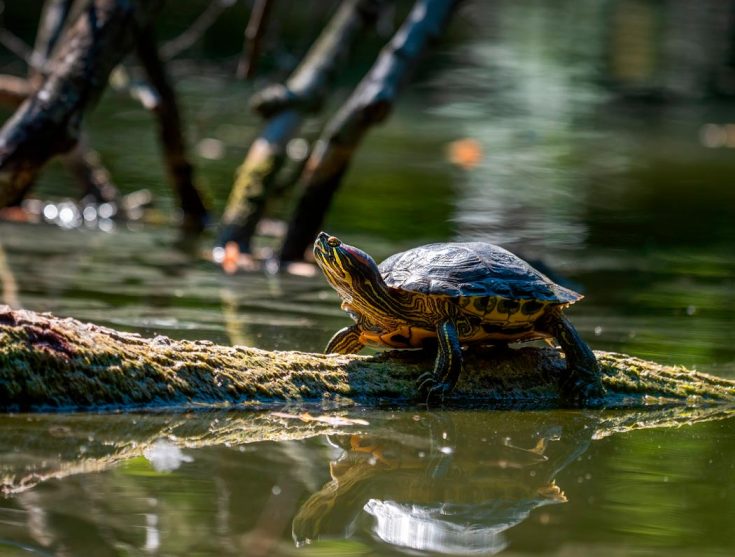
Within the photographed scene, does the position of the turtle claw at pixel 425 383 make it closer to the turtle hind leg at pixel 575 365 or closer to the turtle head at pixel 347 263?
the turtle head at pixel 347 263

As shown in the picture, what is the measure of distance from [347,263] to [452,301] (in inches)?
15.9

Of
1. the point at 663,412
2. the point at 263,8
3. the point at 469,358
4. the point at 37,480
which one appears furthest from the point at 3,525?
the point at 263,8

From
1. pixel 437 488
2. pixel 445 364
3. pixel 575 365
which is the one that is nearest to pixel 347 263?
pixel 445 364

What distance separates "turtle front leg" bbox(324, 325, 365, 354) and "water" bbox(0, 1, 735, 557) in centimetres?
56

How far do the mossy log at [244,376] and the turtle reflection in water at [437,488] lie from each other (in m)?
0.25

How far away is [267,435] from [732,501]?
4.86ft

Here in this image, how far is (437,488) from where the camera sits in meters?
3.62

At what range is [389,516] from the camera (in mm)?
3338

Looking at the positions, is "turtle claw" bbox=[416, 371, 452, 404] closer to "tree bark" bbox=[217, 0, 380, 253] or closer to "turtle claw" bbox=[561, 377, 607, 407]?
"turtle claw" bbox=[561, 377, 607, 407]

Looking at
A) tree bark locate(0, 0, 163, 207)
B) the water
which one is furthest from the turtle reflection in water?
tree bark locate(0, 0, 163, 207)

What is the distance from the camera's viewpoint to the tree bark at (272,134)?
336 inches

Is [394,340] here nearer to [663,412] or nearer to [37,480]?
[663,412]

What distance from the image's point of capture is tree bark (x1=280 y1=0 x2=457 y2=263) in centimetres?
781

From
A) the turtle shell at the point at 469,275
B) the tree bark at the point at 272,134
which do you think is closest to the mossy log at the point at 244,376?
the turtle shell at the point at 469,275
